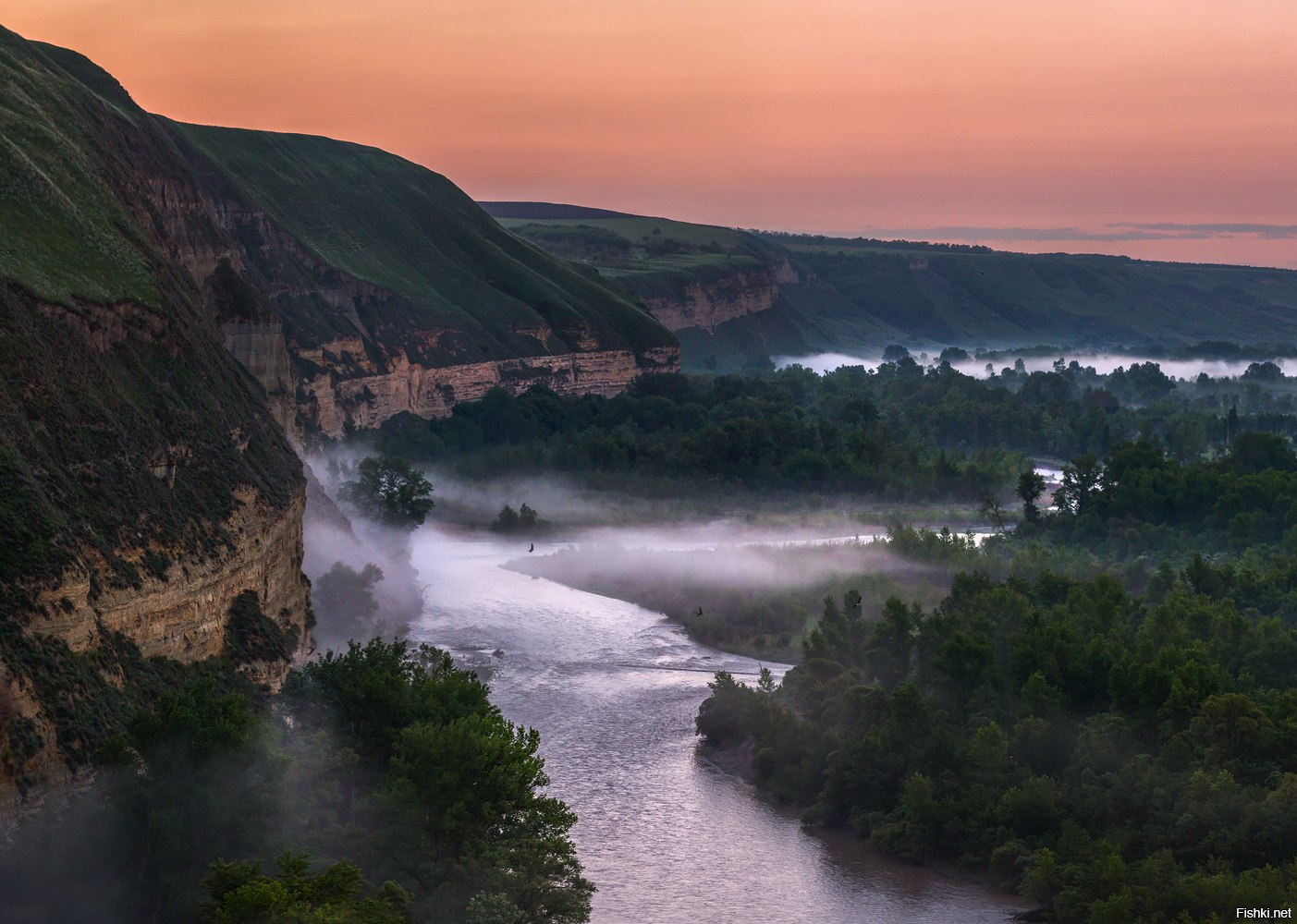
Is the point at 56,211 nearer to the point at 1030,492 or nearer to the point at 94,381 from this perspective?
the point at 94,381

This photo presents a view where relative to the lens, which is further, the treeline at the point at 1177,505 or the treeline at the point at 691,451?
the treeline at the point at 691,451

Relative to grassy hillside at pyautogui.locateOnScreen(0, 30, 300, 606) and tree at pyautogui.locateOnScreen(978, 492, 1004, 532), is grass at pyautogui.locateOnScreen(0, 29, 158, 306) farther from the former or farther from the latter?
tree at pyautogui.locateOnScreen(978, 492, 1004, 532)

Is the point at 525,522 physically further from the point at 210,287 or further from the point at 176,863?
the point at 176,863

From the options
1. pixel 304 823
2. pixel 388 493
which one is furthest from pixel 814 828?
pixel 388 493

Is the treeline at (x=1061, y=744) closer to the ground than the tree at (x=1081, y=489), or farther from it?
closer to the ground

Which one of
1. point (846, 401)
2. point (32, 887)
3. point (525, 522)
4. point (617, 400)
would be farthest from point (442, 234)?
point (32, 887)

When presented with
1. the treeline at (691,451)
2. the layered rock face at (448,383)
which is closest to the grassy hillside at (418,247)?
the layered rock face at (448,383)

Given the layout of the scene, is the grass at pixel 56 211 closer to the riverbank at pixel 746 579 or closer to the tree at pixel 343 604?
the tree at pixel 343 604
